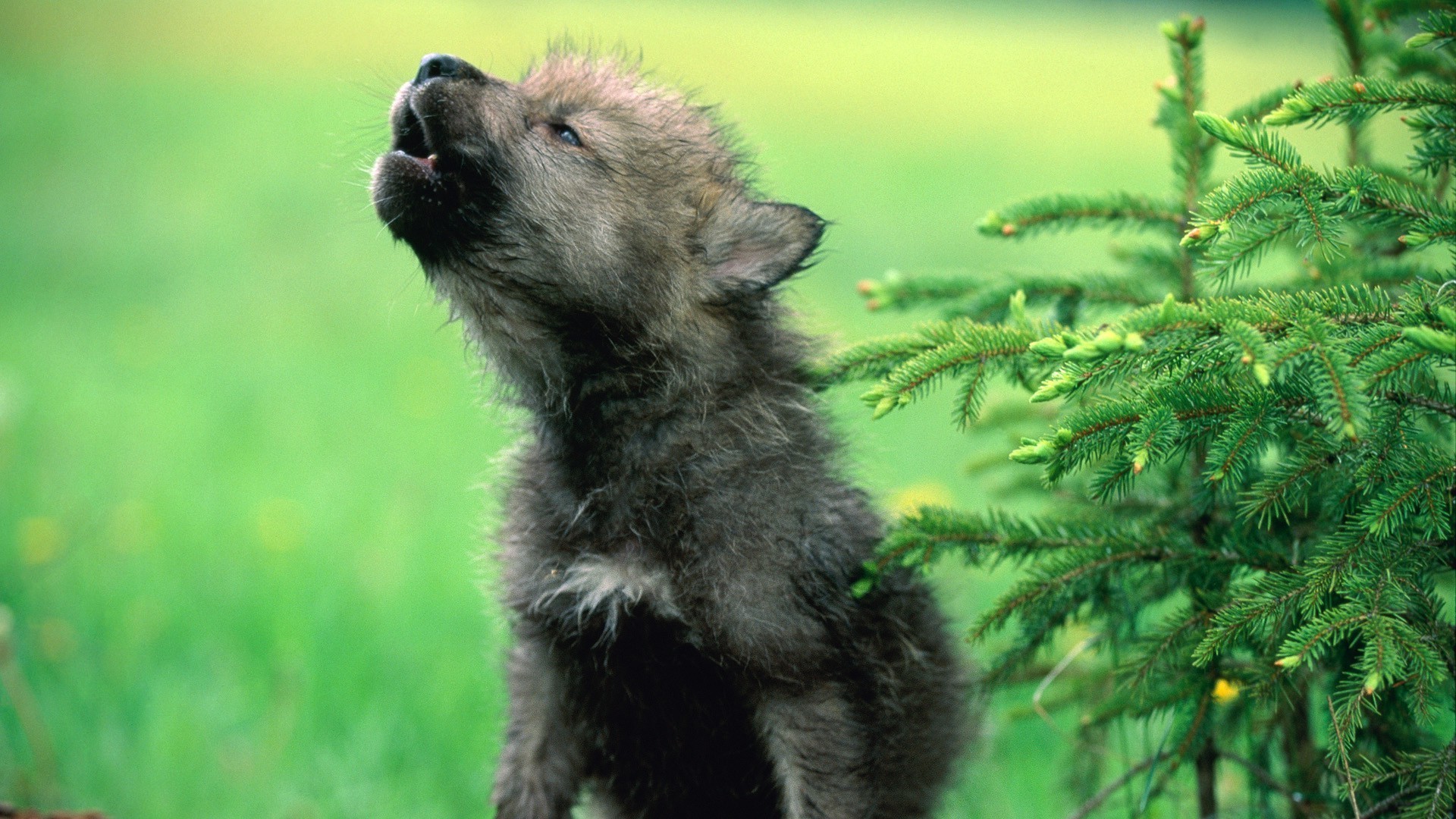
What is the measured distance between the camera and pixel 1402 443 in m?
1.94

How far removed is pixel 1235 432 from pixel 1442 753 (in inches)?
26.6

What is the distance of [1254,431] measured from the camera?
1.97 metres

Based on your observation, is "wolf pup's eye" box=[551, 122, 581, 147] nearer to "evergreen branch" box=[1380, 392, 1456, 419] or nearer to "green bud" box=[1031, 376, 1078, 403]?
"green bud" box=[1031, 376, 1078, 403]

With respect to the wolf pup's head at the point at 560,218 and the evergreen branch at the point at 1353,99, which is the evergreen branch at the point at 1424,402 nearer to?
the evergreen branch at the point at 1353,99

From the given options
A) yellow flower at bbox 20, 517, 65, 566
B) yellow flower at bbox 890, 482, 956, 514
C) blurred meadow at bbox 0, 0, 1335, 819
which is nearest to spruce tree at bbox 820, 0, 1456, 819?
blurred meadow at bbox 0, 0, 1335, 819

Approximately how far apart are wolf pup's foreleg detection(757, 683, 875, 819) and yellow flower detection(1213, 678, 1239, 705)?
0.77m

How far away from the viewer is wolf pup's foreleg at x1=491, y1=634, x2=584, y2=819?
2.91 m

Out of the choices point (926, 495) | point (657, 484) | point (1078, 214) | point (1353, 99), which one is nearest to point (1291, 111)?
point (1353, 99)

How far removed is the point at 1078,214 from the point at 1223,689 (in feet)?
3.64

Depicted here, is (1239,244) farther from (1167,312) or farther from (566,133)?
(566,133)

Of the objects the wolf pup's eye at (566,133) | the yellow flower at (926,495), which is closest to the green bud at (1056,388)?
the wolf pup's eye at (566,133)

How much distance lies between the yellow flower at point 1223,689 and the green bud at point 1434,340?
1.01 meters

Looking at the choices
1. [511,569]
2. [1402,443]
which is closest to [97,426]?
[511,569]

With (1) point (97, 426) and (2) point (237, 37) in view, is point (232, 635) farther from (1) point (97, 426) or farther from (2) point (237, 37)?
(2) point (237, 37)
